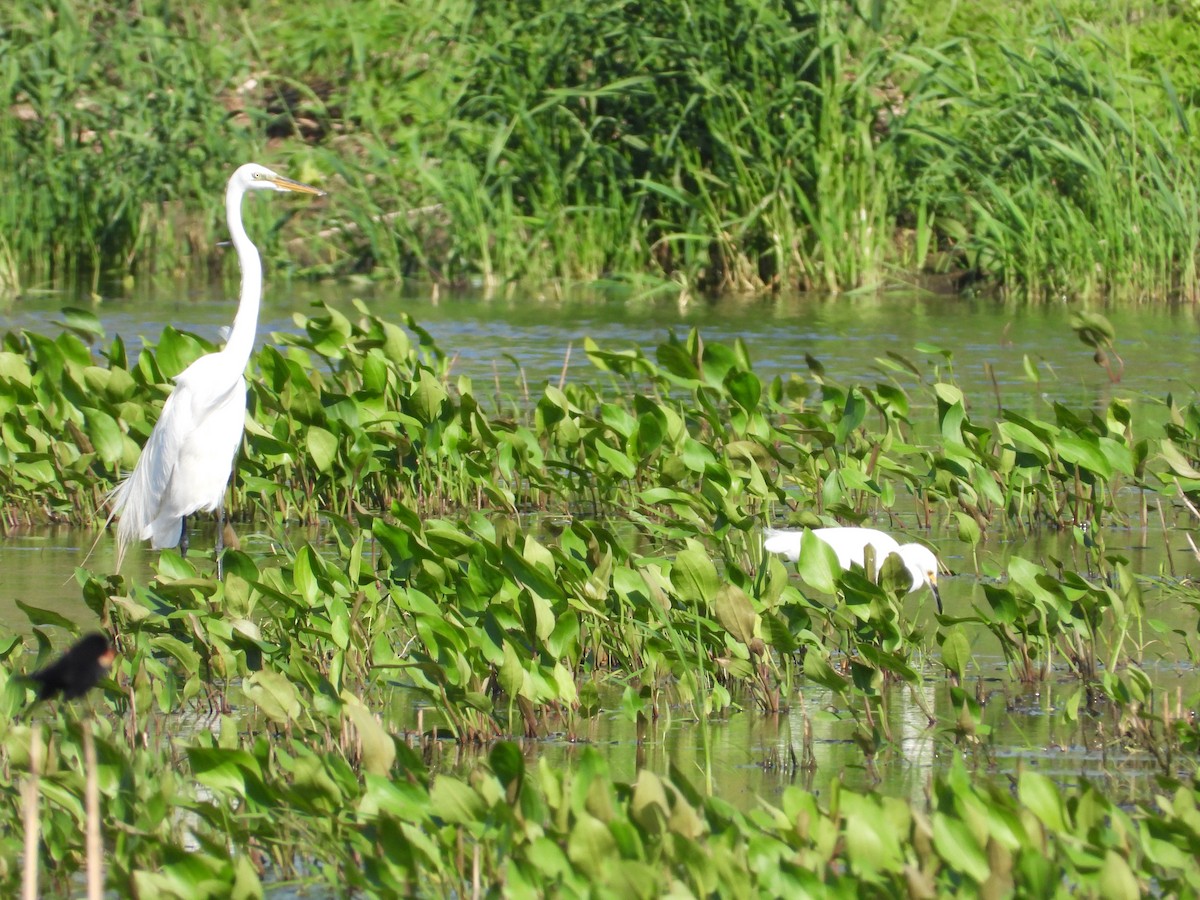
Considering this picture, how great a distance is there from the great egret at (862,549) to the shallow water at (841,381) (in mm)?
135

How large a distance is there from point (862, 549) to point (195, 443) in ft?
6.83

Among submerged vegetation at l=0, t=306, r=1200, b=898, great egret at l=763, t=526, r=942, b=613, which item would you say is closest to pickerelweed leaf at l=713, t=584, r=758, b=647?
submerged vegetation at l=0, t=306, r=1200, b=898

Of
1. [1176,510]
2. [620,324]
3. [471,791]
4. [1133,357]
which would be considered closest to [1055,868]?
[471,791]

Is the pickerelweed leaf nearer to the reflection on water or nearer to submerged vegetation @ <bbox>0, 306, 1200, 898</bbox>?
submerged vegetation @ <bbox>0, 306, 1200, 898</bbox>

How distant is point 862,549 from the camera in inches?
195

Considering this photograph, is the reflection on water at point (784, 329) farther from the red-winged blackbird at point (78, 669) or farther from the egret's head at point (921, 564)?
the red-winged blackbird at point (78, 669)

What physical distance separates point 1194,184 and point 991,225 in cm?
124

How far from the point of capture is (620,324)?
10.6m

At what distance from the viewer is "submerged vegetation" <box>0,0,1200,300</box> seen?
11016 millimetres

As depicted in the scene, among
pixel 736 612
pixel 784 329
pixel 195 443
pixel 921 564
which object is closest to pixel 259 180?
pixel 195 443

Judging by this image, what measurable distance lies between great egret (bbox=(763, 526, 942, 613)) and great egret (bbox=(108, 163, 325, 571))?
1758 millimetres

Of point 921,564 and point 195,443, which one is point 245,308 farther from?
point 921,564

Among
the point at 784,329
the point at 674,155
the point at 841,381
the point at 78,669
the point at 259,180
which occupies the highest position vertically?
the point at 674,155

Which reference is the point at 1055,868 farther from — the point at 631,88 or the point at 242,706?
the point at 631,88
